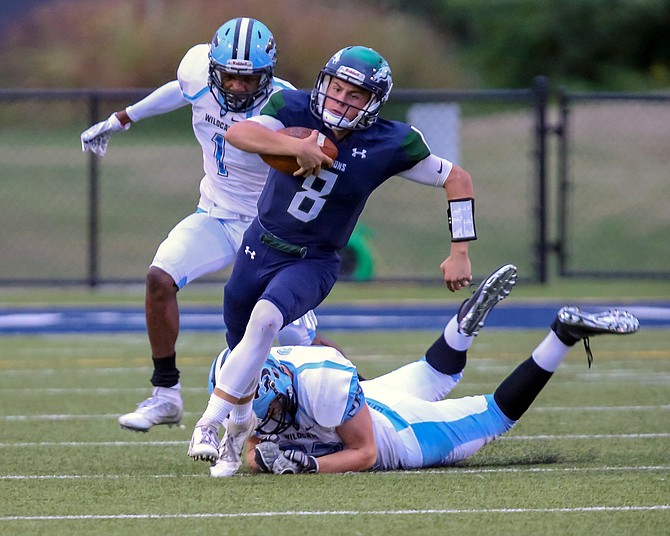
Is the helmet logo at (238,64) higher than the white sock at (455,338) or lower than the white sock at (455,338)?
higher

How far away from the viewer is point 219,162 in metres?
6.96

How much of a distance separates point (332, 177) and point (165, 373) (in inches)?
54.7

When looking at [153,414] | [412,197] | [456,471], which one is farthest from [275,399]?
[412,197]

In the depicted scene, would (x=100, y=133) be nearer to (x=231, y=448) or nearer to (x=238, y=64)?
(x=238, y=64)

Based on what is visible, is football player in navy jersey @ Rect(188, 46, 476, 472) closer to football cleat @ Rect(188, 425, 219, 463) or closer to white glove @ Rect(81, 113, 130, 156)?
football cleat @ Rect(188, 425, 219, 463)

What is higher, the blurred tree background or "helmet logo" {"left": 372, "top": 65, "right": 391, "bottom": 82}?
"helmet logo" {"left": 372, "top": 65, "right": 391, "bottom": 82}

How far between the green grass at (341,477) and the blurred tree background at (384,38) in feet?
48.9

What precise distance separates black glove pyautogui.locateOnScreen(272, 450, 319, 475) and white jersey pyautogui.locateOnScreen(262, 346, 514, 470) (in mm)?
137

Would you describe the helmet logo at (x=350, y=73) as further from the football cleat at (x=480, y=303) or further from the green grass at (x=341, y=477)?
the green grass at (x=341, y=477)

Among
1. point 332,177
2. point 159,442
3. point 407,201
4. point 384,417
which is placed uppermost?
point 332,177

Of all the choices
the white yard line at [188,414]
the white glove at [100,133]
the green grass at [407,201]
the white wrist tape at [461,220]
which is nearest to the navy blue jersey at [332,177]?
the white wrist tape at [461,220]

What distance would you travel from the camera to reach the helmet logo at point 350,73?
5645 mm

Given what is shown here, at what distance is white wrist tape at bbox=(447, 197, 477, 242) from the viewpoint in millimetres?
5871

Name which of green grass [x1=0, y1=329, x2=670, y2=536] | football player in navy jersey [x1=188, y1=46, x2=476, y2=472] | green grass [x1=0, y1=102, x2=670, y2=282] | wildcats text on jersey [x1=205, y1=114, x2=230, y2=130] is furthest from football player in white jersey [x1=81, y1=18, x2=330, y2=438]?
green grass [x1=0, y1=102, x2=670, y2=282]
